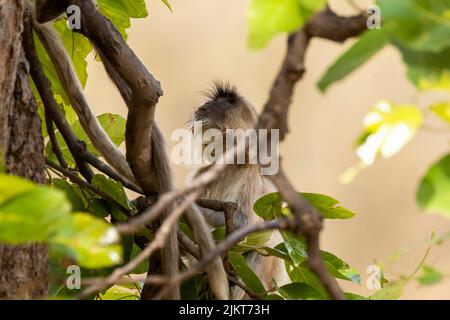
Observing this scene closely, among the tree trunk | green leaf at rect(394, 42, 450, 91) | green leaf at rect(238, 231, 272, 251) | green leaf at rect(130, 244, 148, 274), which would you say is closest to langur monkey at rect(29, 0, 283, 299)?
green leaf at rect(130, 244, 148, 274)

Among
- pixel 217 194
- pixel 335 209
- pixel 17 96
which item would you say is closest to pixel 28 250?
pixel 17 96

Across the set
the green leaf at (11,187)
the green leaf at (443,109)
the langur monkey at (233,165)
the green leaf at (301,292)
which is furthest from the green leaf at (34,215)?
the langur monkey at (233,165)

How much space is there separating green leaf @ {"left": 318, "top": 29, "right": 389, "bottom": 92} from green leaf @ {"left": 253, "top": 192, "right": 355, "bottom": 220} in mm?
725

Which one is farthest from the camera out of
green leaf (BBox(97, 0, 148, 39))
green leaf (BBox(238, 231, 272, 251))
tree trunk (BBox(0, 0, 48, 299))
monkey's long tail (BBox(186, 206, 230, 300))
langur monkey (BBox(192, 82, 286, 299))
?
langur monkey (BBox(192, 82, 286, 299))

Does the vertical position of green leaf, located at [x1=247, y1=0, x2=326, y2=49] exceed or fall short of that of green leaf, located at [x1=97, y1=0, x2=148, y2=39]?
it falls short

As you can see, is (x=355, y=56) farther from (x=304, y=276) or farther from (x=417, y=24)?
(x=304, y=276)

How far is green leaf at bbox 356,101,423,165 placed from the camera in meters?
0.64

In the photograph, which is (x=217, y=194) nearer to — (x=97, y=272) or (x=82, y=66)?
(x=82, y=66)

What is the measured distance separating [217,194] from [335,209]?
2.10 m

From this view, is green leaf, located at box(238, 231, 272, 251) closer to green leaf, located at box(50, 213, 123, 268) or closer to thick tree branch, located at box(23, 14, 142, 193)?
thick tree branch, located at box(23, 14, 142, 193)

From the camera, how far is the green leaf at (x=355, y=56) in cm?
68

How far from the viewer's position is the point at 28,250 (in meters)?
1.18

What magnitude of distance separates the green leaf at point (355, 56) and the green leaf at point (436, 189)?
4.2 inches

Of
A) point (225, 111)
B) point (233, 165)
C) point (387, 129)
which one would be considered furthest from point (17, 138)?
point (225, 111)
